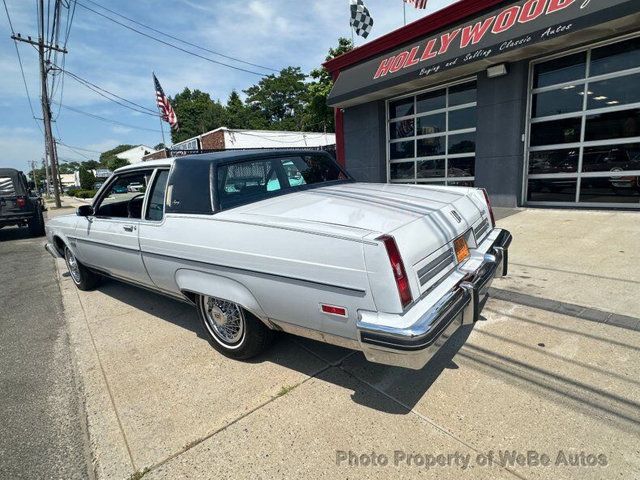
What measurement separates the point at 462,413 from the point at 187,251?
2174 mm

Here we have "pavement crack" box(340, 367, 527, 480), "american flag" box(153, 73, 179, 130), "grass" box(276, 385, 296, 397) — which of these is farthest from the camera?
"american flag" box(153, 73, 179, 130)

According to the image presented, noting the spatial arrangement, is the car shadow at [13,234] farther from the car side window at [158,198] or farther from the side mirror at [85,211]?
the car side window at [158,198]

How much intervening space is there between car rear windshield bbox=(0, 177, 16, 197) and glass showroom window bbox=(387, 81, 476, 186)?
1071cm

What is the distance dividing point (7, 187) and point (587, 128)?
557 inches

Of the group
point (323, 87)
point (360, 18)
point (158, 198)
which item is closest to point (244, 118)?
point (323, 87)

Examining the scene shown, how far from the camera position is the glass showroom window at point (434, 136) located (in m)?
9.41

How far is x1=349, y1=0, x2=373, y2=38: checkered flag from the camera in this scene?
11.6 meters

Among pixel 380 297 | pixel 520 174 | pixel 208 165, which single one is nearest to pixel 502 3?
pixel 520 174

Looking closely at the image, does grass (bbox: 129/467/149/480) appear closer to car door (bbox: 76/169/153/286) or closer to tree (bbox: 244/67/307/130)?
car door (bbox: 76/169/153/286)

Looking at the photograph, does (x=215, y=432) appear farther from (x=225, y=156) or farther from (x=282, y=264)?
(x=225, y=156)

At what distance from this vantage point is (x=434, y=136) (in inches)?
404

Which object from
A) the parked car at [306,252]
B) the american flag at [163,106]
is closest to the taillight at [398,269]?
the parked car at [306,252]

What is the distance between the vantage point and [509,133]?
832 centimetres

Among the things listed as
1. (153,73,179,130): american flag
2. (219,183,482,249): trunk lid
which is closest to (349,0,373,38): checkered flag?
(219,183,482,249): trunk lid
